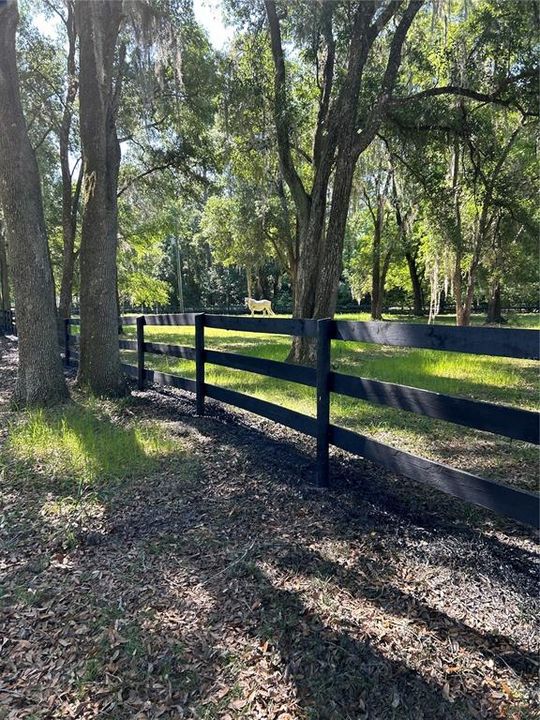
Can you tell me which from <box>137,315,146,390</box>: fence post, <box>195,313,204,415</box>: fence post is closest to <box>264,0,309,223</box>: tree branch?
<box>137,315,146,390</box>: fence post

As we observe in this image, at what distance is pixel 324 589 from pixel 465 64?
9861mm

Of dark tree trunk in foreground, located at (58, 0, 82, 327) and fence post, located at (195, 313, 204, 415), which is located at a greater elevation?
dark tree trunk in foreground, located at (58, 0, 82, 327)

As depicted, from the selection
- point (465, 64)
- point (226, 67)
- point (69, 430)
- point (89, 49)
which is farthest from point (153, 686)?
point (226, 67)

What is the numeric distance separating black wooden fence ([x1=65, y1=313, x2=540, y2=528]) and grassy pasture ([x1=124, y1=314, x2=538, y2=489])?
1289 mm

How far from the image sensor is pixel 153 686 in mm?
1846

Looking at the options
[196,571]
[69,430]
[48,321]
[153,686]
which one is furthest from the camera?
[48,321]

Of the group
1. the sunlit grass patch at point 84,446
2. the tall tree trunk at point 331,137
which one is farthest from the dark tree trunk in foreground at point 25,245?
the tall tree trunk at point 331,137

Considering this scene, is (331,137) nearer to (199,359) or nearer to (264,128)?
(264,128)

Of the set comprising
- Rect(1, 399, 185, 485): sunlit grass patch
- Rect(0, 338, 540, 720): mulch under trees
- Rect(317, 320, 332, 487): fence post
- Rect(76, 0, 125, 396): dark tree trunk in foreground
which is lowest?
Rect(0, 338, 540, 720): mulch under trees

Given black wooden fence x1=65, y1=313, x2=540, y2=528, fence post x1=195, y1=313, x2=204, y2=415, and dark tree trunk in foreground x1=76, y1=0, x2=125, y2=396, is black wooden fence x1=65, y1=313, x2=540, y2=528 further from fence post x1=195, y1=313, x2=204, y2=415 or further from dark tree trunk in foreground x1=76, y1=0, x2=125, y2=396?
dark tree trunk in foreground x1=76, y1=0, x2=125, y2=396

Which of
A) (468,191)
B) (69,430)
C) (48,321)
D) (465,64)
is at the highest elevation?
(465,64)

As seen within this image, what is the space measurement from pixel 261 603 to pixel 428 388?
5.30 meters

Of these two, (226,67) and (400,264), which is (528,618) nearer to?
(226,67)

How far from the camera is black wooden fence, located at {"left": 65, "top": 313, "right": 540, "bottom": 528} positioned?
7.70 ft
